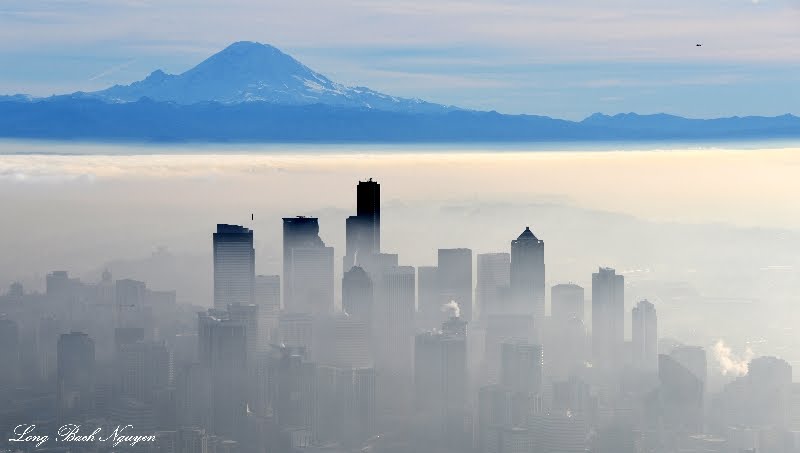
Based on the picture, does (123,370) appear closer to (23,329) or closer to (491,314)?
(23,329)

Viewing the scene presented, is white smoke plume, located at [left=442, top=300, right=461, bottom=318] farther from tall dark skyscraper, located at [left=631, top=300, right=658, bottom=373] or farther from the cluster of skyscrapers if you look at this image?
tall dark skyscraper, located at [left=631, top=300, right=658, bottom=373]

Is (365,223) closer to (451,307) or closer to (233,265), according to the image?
(451,307)

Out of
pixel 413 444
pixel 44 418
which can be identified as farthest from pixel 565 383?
pixel 44 418

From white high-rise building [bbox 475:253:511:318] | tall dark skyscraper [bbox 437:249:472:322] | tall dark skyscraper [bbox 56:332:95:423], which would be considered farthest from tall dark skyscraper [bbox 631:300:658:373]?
tall dark skyscraper [bbox 56:332:95:423]

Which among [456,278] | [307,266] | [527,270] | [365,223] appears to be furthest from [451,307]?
[307,266]

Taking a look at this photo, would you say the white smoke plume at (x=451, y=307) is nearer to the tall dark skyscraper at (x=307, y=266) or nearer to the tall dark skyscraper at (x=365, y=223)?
the tall dark skyscraper at (x=365, y=223)

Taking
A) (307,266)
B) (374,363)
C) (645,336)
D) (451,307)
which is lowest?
(374,363)
